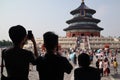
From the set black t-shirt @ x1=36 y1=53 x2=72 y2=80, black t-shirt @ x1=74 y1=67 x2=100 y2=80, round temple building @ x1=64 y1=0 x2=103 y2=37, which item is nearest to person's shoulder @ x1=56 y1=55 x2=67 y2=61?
black t-shirt @ x1=36 y1=53 x2=72 y2=80

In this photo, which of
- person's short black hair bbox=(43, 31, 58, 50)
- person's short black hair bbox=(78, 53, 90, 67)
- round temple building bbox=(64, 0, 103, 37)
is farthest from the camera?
round temple building bbox=(64, 0, 103, 37)

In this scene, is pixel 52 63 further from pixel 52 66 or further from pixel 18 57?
pixel 18 57

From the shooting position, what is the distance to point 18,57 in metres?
4.52

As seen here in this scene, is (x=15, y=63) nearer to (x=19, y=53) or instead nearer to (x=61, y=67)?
(x=19, y=53)

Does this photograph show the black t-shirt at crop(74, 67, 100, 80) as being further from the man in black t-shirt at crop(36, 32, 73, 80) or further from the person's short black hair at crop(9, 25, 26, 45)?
the person's short black hair at crop(9, 25, 26, 45)

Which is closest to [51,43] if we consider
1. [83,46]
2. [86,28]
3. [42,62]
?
[42,62]

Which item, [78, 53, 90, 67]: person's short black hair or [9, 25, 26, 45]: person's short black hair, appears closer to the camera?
[9, 25, 26, 45]: person's short black hair

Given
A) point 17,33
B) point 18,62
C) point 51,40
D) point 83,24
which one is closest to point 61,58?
point 51,40

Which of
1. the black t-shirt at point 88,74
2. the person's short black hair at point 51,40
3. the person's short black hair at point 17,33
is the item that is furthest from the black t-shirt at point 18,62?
the black t-shirt at point 88,74

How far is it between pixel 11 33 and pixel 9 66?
0.48m

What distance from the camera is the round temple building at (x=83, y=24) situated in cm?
7475

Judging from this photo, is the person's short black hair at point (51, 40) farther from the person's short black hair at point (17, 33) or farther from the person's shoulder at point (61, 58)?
the person's short black hair at point (17, 33)

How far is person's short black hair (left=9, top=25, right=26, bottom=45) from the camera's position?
15.2 feet

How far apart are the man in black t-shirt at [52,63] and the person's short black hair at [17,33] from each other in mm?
328
